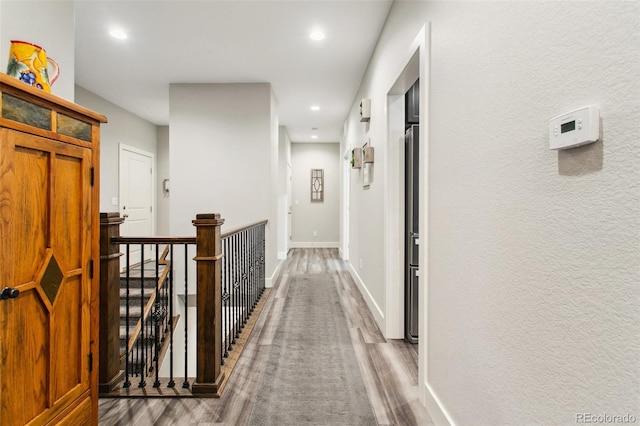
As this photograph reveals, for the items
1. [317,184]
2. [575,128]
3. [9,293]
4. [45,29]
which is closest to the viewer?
[575,128]

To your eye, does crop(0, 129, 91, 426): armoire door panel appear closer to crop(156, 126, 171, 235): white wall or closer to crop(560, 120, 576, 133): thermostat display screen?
crop(560, 120, 576, 133): thermostat display screen

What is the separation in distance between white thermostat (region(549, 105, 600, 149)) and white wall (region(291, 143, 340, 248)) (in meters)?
8.59

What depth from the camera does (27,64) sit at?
152 cm

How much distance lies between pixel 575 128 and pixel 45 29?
252 centimetres

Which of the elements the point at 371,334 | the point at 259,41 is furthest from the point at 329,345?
the point at 259,41

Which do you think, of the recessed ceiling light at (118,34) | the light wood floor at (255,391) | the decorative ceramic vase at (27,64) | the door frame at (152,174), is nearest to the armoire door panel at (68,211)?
the decorative ceramic vase at (27,64)

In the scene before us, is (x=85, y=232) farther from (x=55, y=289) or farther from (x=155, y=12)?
(x=155, y=12)

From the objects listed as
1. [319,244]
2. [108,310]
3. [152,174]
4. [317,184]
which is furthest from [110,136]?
[319,244]

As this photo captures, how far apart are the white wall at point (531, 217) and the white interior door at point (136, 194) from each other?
5705 mm

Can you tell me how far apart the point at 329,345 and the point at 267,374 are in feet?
2.15

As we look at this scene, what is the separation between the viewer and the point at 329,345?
9.62ft

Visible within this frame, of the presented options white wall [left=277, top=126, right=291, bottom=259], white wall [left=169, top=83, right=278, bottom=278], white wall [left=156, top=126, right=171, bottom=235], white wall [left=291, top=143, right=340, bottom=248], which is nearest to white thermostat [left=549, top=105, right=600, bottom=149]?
white wall [left=169, top=83, right=278, bottom=278]

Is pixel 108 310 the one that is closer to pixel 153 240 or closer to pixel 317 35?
pixel 153 240

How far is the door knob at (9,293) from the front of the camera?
1.20m
